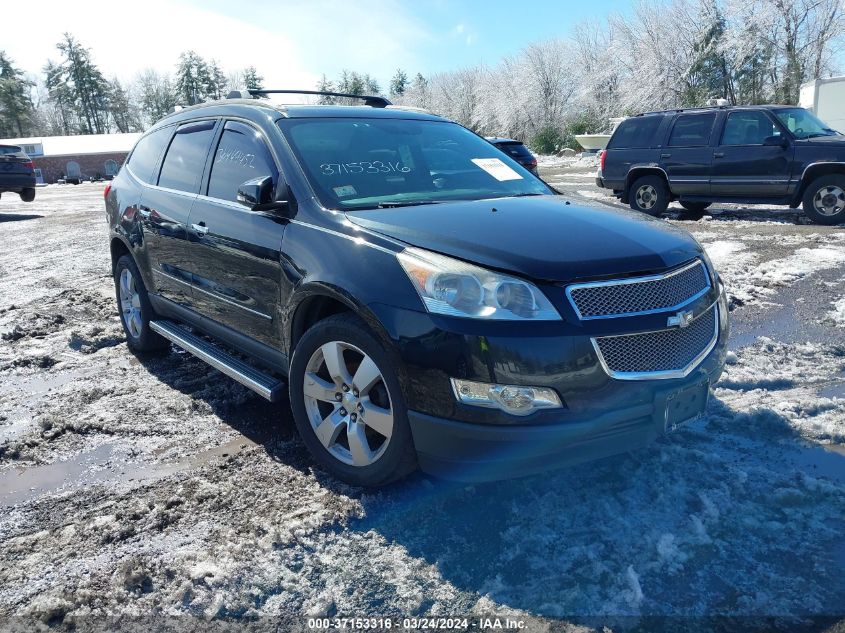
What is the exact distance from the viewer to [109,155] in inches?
2415

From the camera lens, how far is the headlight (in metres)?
2.56

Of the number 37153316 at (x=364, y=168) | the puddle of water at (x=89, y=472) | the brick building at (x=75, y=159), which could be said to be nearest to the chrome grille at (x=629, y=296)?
the number 37153316 at (x=364, y=168)

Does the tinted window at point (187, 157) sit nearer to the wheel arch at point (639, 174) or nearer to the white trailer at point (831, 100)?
the wheel arch at point (639, 174)

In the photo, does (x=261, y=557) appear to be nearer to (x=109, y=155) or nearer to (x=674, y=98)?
(x=674, y=98)

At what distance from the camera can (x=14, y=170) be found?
17.5 meters

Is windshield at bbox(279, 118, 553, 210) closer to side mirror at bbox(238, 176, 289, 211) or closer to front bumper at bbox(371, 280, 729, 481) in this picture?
side mirror at bbox(238, 176, 289, 211)

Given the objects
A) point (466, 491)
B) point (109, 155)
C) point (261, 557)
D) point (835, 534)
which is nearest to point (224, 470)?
point (261, 557)

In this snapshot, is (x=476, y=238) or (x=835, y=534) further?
(x=476, y=238)

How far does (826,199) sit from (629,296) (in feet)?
33.4

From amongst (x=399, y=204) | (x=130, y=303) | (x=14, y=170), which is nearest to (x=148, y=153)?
(x=130, y=303)

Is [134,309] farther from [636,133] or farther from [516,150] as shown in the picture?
[516,150]

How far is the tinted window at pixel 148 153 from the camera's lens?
5102 millimetres

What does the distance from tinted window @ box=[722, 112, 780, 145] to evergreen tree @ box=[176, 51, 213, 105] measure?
91309mm

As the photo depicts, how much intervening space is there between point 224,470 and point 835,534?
282 centimetres
